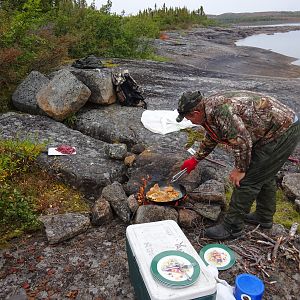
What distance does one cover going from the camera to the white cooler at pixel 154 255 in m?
2.21

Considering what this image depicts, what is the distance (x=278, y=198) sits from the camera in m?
4.77

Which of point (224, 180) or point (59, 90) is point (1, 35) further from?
point (224, 180)

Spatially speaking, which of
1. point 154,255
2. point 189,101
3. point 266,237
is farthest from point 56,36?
point 154,255

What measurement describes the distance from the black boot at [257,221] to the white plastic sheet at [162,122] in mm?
2485

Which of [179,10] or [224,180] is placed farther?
[179,10]

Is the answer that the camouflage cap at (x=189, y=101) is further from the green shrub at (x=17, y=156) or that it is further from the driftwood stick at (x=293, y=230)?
the green shrub at (x=17, y=156)

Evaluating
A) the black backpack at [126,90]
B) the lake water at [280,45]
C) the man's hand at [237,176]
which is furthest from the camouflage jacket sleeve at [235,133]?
the lake water at [280,45]

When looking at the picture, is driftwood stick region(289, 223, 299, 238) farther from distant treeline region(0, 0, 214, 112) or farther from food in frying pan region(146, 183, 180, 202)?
distant treeline region(0, 0, 214, 112)

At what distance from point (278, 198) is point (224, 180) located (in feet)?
2.77

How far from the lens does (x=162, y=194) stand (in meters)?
4.05

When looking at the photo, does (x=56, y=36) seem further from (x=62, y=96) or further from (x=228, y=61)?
(x=228, y=61)

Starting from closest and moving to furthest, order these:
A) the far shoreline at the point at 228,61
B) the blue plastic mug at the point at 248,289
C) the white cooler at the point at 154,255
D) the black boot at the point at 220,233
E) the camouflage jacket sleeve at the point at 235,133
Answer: the white cooler at the point at 154,255 → the blue plastic mug at the point at 248,289 → the camouflage jacket sleeve at the point at 235,133 → the black boot at the point at 220,233 → the far shoreline at the point at 228,61

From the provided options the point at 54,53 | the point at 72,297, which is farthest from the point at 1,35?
the point at 72,297

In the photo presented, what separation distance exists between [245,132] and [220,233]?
1242 mm
